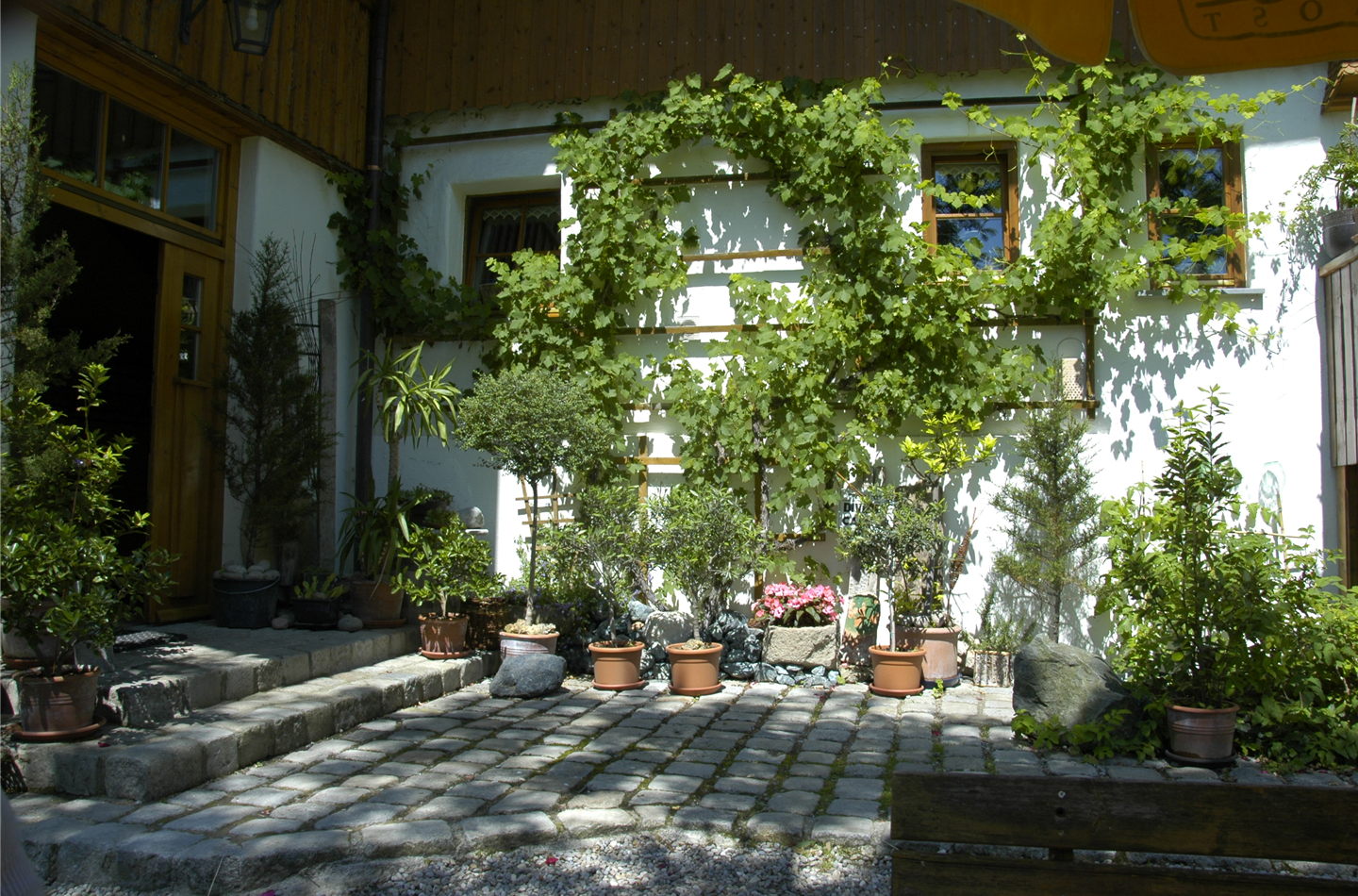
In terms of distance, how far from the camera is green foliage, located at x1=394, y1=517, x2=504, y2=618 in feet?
20.3

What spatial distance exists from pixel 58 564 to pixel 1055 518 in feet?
17.8

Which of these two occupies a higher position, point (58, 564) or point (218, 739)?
point (58, 564)

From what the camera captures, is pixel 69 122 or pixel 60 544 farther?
pixel 69 122

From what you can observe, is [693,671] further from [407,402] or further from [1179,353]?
[1179,353]

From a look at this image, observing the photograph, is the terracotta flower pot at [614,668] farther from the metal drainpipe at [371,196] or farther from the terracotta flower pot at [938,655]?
the metal drainpipe at [371,196]

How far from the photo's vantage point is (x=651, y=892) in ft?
10.1

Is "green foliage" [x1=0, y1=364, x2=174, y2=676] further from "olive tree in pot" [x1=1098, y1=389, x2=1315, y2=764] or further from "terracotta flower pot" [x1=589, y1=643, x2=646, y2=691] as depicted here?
"olive tree in pot" [x1=1098, y1=389, x2=1315, y2=764]

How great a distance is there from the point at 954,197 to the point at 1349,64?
246 centimetres

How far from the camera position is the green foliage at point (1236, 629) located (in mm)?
4438

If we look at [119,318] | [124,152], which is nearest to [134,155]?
[124,152]

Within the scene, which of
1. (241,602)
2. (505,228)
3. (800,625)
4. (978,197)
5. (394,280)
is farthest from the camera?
(505,228)

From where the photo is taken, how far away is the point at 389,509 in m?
6.56

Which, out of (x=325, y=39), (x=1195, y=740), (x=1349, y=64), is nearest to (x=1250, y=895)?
(x=1195, y=740)

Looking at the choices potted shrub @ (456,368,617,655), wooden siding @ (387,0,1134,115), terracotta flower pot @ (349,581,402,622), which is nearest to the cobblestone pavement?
Result: potted shrub @ (456,368,617,655)
